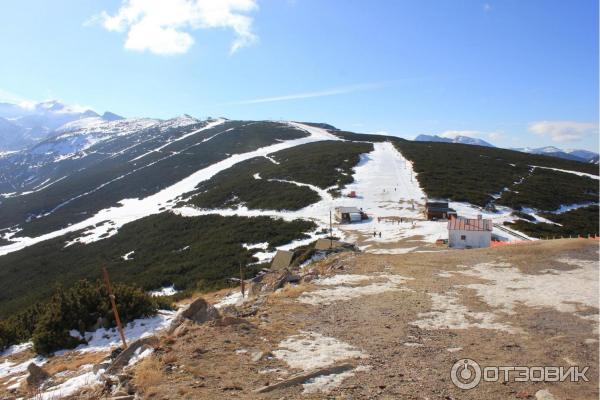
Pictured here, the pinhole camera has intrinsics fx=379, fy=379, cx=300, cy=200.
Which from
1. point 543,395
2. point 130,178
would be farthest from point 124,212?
point 543,395

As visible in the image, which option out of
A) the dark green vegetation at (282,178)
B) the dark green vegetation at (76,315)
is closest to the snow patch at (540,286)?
the dark green vegetation at (76,315)

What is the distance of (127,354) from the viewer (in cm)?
916

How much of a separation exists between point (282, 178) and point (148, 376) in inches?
2390

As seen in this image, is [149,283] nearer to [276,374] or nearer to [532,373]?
[276,374]

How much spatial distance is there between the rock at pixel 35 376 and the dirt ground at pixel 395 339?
11.8 feet

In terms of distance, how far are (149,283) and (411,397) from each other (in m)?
27.4

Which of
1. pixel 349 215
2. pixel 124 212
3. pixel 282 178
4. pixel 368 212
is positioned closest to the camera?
pixel 349 215

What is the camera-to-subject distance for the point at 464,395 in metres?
6.86

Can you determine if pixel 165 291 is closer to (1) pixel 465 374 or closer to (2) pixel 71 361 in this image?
(2) pixel 71 361

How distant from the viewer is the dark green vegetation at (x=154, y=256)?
3209cm

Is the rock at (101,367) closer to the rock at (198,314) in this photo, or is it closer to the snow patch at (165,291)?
the rock at (198,314)

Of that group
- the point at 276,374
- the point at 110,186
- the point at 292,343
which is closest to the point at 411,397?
A: the point at 276,374

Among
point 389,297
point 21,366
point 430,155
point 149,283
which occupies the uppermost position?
point 430,155

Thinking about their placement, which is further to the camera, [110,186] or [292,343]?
[110,186]
